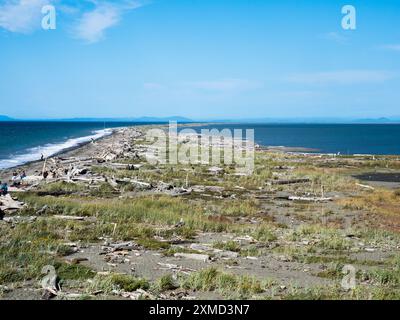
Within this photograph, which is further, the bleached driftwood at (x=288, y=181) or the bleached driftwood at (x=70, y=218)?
the bleached driftwood at (x=288, y=181)

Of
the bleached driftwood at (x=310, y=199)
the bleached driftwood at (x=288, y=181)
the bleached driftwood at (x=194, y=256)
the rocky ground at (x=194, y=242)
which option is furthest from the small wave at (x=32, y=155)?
the bleached driftwood at (x=194, y=256)

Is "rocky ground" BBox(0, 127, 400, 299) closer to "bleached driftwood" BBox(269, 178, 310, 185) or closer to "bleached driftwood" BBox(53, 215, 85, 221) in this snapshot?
"bleached driftwood" BBox(53, 215, 85, 221)

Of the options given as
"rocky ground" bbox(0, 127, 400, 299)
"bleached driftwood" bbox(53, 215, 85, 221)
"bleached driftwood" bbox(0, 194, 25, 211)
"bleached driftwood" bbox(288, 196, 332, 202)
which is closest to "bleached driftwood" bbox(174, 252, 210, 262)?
"rocky ground" bbox(0, 127, 400, 299)

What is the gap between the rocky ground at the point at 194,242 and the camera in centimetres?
1159

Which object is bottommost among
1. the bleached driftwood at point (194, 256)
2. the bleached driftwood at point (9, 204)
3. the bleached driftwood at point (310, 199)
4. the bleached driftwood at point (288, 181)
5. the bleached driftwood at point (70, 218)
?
the bleached driftwood at point (310, 199)

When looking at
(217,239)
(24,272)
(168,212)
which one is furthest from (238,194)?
(24,272)

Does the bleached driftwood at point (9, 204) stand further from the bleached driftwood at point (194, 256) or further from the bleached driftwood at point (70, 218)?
the bleached driftwood at point (194, 256)

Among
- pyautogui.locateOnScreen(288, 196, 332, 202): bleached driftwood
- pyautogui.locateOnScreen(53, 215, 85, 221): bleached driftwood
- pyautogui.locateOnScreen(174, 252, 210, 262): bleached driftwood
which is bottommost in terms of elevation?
pyautogui.locateOnScreen(288, 196, 332, 202): bleached driftwood

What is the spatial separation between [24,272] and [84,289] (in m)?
2.22

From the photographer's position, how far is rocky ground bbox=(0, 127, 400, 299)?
11586 millimetres

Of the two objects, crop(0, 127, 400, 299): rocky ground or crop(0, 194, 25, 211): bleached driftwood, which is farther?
crop(0, 194, 25, 211): bleached driftwood
